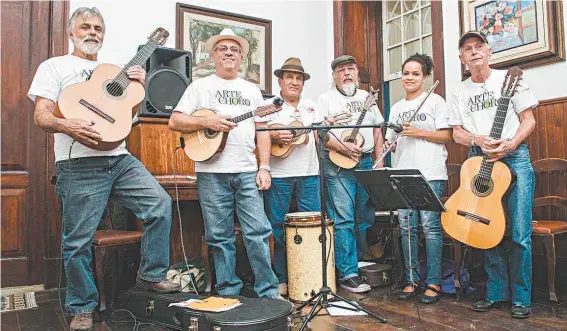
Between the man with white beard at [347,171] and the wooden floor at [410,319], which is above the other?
the man with white beard at [347,171]

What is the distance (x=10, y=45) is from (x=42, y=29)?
0.91 ft

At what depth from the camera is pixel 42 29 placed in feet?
12.3

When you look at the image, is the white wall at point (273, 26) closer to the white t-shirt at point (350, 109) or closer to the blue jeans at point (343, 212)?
the white t-shirt at point (350, 109)

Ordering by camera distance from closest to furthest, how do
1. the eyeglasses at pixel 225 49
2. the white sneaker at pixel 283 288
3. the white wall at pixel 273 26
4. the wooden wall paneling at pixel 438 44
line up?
the eyeglasses at pixel 225 49 → the white sneaker at pixel 283 288 → the white wall at pixel 273 26 → the wooden wall paneling at pixel 438 44

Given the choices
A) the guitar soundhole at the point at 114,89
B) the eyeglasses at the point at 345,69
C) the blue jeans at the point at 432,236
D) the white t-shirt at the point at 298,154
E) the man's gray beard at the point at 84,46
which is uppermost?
the eyeglasses at the point at 345,69

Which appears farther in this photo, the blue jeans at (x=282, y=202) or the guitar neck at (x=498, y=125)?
the blue jeans at (x=282, y=202)

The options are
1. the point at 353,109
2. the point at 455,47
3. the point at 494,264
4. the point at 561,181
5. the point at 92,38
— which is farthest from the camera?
the point at 455,47

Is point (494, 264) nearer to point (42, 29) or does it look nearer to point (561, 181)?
point (561, 181)

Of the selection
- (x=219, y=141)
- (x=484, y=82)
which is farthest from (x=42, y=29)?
(x=484, y=82)

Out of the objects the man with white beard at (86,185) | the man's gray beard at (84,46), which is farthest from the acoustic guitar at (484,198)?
the man's gray beard at (84,46)

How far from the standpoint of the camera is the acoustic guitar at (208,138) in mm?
2768

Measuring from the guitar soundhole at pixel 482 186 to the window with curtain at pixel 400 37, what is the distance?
2.06 metres

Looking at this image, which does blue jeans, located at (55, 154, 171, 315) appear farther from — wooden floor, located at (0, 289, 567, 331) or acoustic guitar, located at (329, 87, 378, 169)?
acoustic guitar, located at (329, 87, 378, 169)

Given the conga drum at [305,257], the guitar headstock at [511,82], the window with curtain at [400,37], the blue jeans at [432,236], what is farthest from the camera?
the window with curtain at [400,37]
